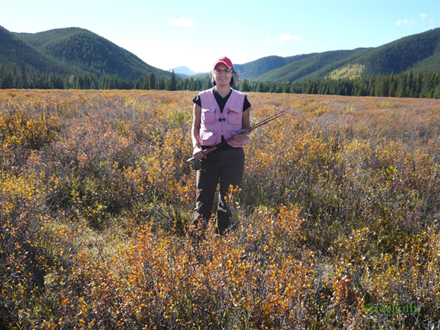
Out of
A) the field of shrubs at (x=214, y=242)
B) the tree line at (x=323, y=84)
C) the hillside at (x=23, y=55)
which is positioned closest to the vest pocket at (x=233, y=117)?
the field of shrubs at (x=214, y=242)

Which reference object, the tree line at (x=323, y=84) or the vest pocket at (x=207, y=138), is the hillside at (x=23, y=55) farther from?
the vest pocket at (x=207, y=138)

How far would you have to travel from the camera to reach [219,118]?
3.01 meters

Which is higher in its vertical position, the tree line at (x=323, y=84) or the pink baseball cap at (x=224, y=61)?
the tree line at (x=323, y=84)

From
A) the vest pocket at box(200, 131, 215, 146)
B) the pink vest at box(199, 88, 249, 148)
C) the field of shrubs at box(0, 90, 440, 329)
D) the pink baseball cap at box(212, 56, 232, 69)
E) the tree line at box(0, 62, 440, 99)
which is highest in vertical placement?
the tree line at box(0, 62, 440, 99)

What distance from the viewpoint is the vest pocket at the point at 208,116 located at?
2953mm

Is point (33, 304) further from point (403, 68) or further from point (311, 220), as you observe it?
point (403, 68)

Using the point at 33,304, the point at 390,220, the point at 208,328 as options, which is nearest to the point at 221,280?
the point at 208,328

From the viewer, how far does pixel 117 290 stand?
204 cm

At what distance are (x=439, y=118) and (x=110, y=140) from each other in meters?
14.0

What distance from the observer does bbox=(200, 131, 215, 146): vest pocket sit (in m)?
3.00

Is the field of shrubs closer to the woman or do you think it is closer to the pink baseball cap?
the woman

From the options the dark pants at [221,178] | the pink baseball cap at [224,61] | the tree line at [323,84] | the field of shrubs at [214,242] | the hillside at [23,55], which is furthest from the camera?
the hillside at [23,55]

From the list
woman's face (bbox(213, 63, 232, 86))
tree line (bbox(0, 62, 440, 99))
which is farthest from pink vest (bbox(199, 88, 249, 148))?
tree line (bbox(0, 62, 440, 99))

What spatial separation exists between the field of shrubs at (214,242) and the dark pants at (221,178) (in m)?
0.28
